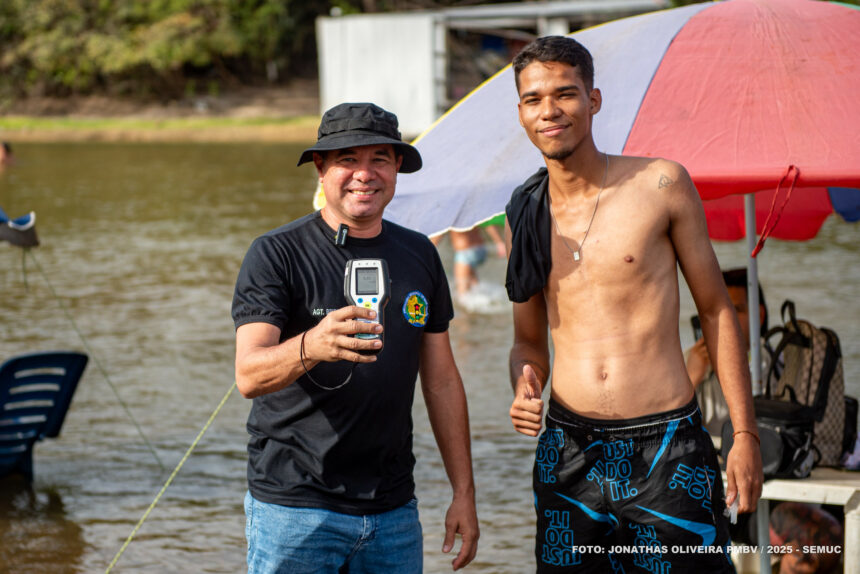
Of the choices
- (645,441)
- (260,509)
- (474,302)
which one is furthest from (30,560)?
(474,302)

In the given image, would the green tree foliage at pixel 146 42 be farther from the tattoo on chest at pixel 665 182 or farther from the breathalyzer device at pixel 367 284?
the breathalyzer device at pixel 367 284

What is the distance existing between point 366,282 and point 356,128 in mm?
509

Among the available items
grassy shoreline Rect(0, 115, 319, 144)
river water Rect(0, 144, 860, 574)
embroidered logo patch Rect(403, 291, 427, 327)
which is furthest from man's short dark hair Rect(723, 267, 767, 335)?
grassy shoreline Rect(0, 115, 319, 144)

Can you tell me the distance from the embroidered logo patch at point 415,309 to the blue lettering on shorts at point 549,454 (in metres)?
0.59

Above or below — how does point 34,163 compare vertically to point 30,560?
below

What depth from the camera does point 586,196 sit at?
3514mm

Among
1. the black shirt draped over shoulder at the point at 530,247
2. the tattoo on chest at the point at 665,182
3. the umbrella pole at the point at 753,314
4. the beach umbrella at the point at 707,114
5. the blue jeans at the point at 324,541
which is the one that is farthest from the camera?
the umbrella pole at the point at 753,314

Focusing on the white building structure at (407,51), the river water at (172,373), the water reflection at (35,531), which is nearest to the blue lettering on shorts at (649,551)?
the river water at (172,373)

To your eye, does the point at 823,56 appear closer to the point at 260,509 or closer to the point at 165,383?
the point at 260,509

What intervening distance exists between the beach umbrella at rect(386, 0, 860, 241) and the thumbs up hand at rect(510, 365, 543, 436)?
3.74 feet

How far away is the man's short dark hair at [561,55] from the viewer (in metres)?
3.38

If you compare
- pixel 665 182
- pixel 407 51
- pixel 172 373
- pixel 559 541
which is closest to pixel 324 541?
pixel 559 541

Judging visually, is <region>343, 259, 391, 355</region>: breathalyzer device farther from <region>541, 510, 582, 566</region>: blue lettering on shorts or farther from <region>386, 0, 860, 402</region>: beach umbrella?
<region>386, 0, 860, 402</region>: beach umbrella

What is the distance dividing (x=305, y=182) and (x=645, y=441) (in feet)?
68.4
